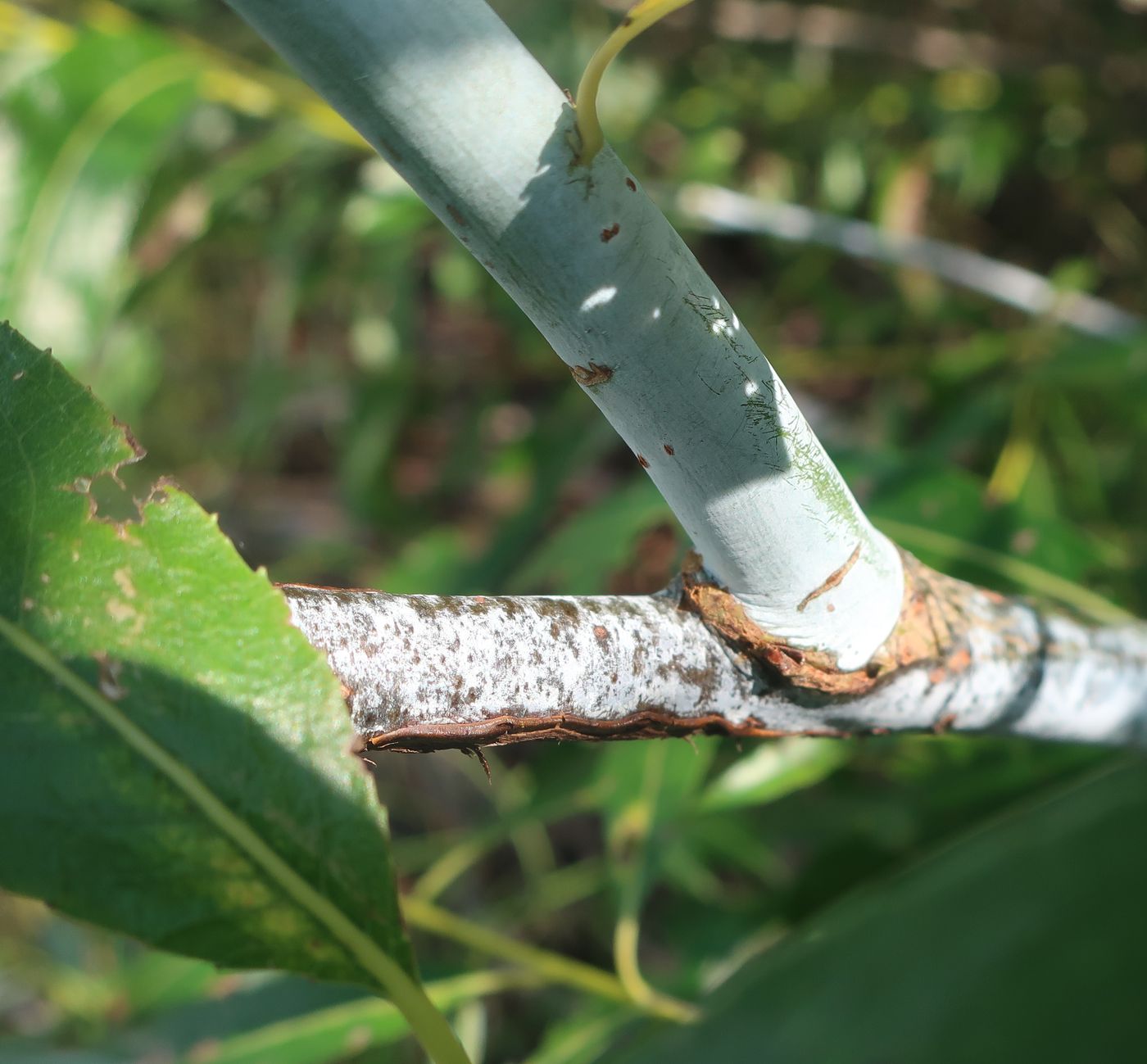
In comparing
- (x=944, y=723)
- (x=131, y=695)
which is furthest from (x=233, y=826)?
(x=944, y=723)

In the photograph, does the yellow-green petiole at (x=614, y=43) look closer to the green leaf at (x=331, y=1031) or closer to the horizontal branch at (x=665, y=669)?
the horizontal branch at (x=665, y=669)

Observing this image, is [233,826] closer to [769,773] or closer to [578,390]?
[769,773]

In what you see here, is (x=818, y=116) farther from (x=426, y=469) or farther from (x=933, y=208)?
(x=426, y=469)

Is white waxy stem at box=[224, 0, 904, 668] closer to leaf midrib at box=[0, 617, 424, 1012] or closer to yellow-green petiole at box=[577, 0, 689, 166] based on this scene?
yellow-green petiole at box=[577, 0, 689, 166]

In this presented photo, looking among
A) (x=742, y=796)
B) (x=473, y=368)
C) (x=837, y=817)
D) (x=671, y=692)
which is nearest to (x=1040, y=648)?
(x=671, y=692)

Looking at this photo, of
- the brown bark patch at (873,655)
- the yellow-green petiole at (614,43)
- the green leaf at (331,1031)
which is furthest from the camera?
the green leaf at (331,1031)

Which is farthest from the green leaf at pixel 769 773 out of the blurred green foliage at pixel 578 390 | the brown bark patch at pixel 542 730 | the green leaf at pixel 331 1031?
the brown bark patch at pixel 542 730
